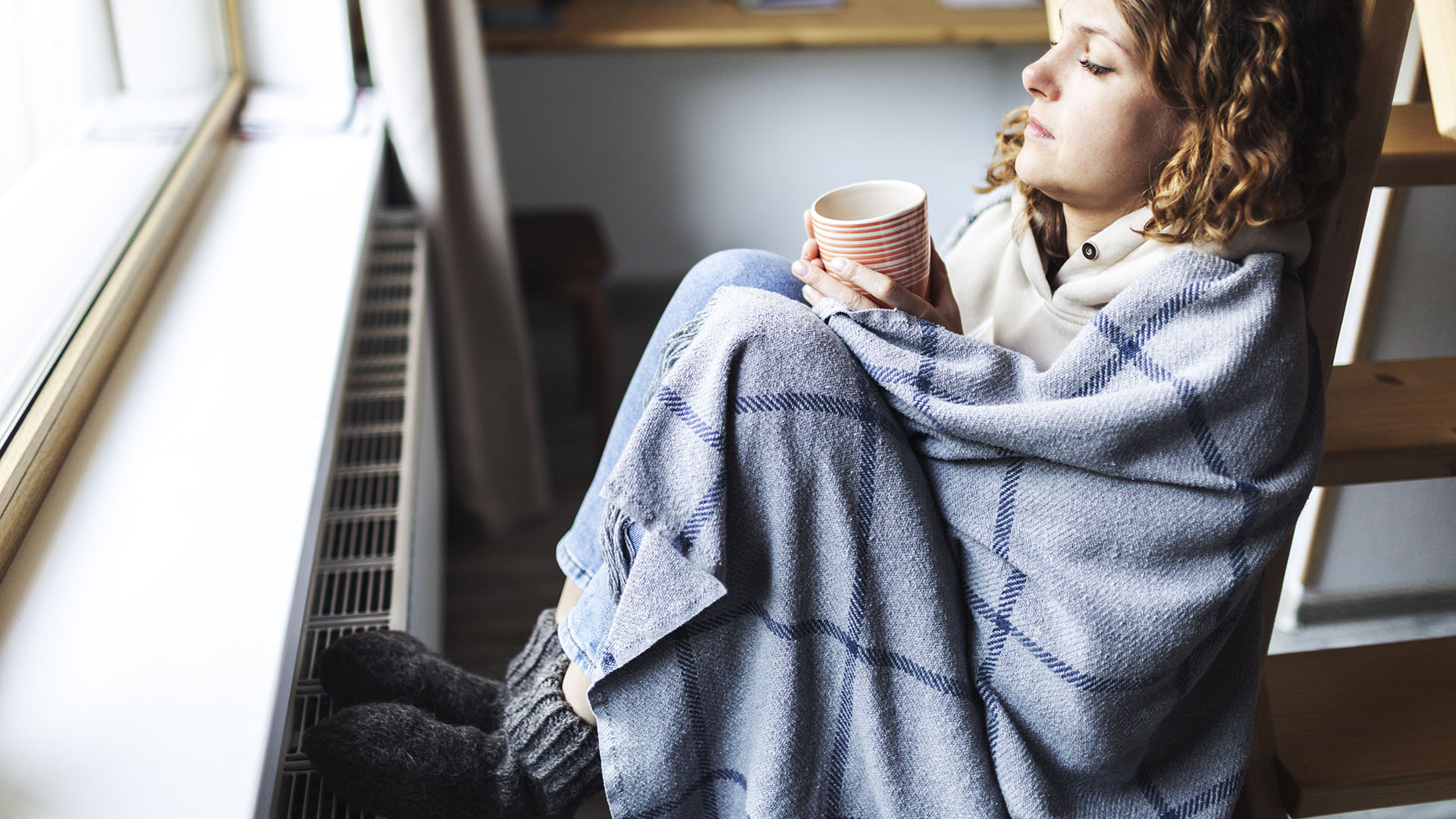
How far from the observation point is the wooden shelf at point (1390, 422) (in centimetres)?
83

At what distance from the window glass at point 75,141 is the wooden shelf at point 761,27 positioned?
0.73 m

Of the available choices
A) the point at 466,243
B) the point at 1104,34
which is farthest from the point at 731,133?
the point at 1104,34

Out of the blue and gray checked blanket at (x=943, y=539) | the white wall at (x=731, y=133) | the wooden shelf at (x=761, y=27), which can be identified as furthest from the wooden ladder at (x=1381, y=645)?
the white wall at (x=731, y=133)

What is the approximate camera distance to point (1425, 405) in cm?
88

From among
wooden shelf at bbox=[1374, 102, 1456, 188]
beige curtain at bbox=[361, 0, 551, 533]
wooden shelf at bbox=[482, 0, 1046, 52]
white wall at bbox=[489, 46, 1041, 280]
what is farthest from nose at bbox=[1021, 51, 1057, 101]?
white wall at bbox=[489, 46, 1041, 280]

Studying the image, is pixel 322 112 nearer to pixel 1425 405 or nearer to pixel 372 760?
pixel 372 760

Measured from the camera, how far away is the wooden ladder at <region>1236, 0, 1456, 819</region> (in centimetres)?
76

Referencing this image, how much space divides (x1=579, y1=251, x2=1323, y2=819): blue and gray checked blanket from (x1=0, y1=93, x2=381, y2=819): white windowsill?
0.77 feet

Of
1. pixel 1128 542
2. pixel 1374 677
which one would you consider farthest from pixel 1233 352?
pixel 1374 677

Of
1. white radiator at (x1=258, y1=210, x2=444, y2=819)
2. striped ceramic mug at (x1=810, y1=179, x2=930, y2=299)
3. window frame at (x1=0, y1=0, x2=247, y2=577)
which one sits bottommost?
white radiator at (x1=258, y1=210, x2=444, y2=819)

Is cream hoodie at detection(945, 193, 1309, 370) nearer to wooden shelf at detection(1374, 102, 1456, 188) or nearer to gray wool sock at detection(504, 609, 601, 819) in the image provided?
wooden shelf at detection(1374, 102, 1456, 188)

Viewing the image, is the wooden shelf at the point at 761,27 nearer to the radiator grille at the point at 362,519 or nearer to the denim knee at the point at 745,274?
the radiator grille at the point at 362,519

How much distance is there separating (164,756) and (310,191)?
2.97 ft

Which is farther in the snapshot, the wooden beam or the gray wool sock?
the gray wool sock
